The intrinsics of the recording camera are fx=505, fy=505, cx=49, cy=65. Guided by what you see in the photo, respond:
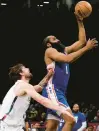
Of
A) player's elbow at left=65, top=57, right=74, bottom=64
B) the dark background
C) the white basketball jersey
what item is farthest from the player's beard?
the dark background

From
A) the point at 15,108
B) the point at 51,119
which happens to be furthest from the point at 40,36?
the point at 15,108

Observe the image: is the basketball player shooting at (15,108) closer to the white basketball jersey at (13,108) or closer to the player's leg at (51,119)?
the white basketball jersey at (13,108)

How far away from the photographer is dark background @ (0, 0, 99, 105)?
70.3 ft

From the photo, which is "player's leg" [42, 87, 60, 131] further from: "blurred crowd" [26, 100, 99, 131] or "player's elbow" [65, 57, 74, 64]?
"blurred crowd" [26, 100, 99, 131]

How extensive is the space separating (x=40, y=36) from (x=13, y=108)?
1555 centimetres

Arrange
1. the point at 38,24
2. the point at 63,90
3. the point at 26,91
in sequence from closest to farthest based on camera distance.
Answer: the point at 26,91
the point at 63,90
the point at 38,24

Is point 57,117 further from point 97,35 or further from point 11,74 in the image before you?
point 97,35

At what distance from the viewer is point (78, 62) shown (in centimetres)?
2420

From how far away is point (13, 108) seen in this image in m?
6.94

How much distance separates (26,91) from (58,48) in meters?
2.19

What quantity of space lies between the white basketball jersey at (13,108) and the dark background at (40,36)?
13851 mm

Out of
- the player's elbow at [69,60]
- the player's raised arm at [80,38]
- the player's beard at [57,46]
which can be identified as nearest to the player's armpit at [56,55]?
the player's elbow at [69,60]

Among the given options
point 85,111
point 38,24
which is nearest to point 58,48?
point 85,111

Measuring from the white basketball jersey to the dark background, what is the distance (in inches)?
545
